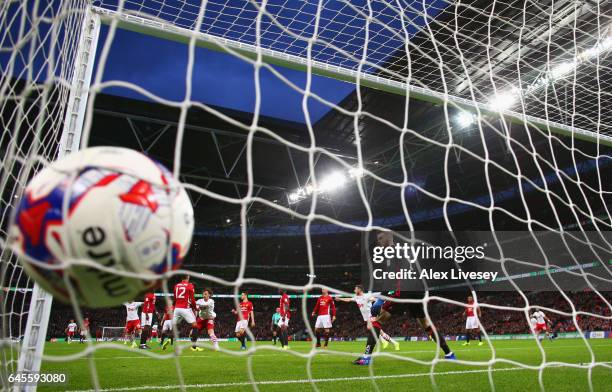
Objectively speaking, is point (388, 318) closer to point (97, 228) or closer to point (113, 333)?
point (97, 228)

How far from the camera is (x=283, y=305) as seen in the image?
11.7 meters

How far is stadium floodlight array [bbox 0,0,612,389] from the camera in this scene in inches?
88.1

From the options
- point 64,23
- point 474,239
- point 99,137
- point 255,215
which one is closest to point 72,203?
point 64,23

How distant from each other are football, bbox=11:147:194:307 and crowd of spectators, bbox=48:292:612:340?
18.4 metres

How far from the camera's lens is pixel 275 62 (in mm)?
4094

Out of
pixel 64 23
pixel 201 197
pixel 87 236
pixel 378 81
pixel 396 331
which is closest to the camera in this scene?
pixel 87 236

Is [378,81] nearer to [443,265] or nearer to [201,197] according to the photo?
[201,197]

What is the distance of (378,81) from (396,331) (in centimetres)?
2331

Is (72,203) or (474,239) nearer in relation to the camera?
(72,203)

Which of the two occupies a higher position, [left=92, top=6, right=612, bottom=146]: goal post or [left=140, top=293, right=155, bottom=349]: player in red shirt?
[left=92, top=6, right=612, bottom=146]: goal post

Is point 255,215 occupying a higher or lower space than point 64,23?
higher

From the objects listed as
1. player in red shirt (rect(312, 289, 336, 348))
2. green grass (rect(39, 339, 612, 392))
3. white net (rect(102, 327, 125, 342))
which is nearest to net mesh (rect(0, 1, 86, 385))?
green grass (rect(39, 339, 612, 392))

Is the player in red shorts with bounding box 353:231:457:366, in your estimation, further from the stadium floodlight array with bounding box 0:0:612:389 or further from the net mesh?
the net mesh

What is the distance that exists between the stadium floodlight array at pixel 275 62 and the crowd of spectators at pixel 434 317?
13920mm
